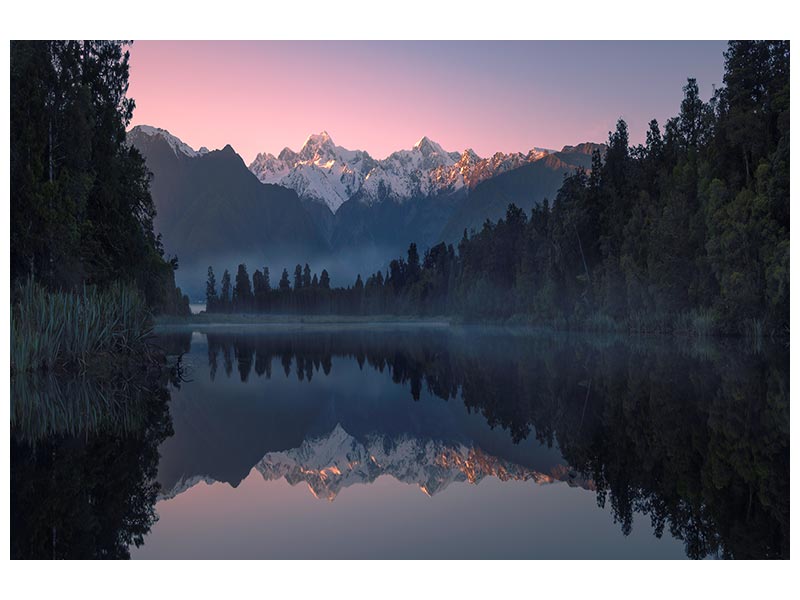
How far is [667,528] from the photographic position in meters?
6.31

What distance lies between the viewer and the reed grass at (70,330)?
16.9m

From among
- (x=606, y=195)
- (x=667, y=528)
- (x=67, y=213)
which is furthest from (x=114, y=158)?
(x=606, y=195)

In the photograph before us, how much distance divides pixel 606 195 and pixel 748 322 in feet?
91.4

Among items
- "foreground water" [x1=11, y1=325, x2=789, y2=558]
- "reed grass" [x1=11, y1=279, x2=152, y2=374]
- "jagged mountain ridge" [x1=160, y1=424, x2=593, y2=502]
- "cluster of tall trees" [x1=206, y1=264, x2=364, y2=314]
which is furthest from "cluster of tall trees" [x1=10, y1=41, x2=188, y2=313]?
"cluster of tall trees" [x1=206, y1=264, x2=364, y2=314]

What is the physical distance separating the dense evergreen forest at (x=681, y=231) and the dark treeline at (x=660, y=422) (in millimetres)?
10233

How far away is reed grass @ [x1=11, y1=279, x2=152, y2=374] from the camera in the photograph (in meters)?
16.9

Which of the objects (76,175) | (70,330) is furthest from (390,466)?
(76,175)

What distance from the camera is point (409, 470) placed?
9164 mm

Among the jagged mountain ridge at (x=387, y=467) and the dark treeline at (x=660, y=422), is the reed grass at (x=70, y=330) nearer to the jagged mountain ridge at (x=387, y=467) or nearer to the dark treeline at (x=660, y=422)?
the dark treeline at (x=660, y=422)

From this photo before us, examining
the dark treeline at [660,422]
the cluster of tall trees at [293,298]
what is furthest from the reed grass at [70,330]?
the cluster of tall trees at [293,298]

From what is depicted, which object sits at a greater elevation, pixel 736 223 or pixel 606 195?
pixel 606 195

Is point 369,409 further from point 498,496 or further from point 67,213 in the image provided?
point 67,213

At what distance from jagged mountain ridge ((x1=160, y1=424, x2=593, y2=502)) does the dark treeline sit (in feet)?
2.53
